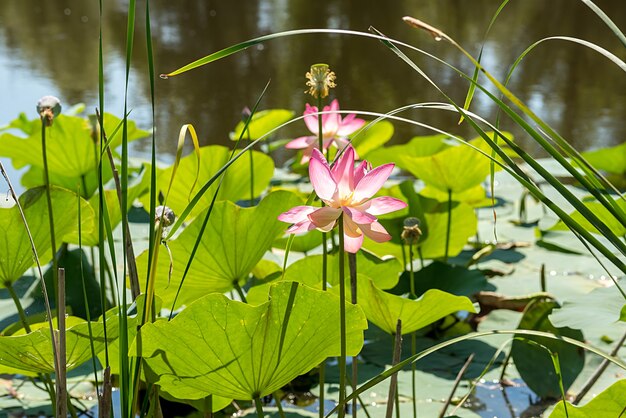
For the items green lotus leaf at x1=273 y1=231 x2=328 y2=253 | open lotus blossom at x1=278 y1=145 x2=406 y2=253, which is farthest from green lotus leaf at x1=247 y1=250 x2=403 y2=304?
open lotus blossom at x1=278 y1=145 x2=406 y2=253

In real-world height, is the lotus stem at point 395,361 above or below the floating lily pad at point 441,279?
above

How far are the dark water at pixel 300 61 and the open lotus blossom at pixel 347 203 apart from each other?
6.71ft

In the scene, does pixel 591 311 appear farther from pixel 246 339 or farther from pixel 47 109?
pixel 47 109

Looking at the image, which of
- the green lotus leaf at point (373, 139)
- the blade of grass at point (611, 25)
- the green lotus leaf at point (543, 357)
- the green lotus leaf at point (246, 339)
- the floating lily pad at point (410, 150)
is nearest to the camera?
the blade of grass at point (611, 25)

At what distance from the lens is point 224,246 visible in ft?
3.01

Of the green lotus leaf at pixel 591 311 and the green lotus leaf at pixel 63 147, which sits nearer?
the green lotus leaf at pixel 591 311

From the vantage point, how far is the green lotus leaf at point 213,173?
1191 millimetres

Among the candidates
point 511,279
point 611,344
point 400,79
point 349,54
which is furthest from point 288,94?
point 611,344

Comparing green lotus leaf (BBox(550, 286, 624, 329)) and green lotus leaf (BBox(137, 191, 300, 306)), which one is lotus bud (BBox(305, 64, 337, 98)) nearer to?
green lotus leaf (BBox(137, 191, 300, 306))

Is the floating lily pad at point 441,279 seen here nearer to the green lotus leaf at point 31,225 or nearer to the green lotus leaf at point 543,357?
the green lotus leaf at point 543,357

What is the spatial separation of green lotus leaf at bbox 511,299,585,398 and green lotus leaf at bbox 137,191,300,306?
34 centimetres

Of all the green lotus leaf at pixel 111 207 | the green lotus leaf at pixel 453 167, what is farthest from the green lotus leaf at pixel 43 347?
the green lotus leaf at pixel 453 167

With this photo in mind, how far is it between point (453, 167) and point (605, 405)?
630 mm

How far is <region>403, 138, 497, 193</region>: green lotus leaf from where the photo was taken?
4.11ft
